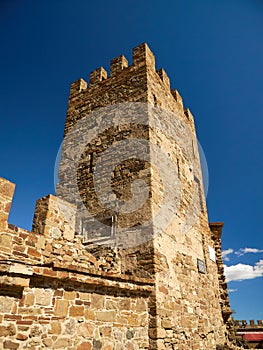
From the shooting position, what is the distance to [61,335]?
367 cm

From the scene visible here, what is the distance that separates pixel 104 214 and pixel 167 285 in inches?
84.2

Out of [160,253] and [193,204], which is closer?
[160,253]

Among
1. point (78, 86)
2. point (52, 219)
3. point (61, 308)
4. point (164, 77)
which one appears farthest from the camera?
point (78, 86)

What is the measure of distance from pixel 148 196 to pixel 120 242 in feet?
3.85

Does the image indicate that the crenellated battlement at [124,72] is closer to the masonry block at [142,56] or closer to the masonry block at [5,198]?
the masonry block at [142,56]

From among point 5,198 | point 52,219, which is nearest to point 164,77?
point 52,219

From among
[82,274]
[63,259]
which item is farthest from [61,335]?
[63,259]

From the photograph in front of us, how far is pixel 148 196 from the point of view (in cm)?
588

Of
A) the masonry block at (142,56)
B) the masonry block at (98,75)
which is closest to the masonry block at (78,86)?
the masonry block at (98,75)

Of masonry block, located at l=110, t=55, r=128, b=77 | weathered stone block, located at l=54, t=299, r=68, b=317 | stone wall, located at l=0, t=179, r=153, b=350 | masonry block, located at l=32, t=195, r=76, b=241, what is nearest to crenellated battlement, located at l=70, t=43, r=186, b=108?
masonry block, located at l=110, t=55, r=128, b=77

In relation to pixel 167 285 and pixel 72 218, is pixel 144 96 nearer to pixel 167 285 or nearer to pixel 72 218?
pixel 72 218

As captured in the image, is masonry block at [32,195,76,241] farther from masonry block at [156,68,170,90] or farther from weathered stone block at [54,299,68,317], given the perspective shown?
masonry block at [156,68,170,90]

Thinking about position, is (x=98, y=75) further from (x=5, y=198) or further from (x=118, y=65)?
(x=5, y=198)

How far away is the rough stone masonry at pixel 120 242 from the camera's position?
3734 millimetres
